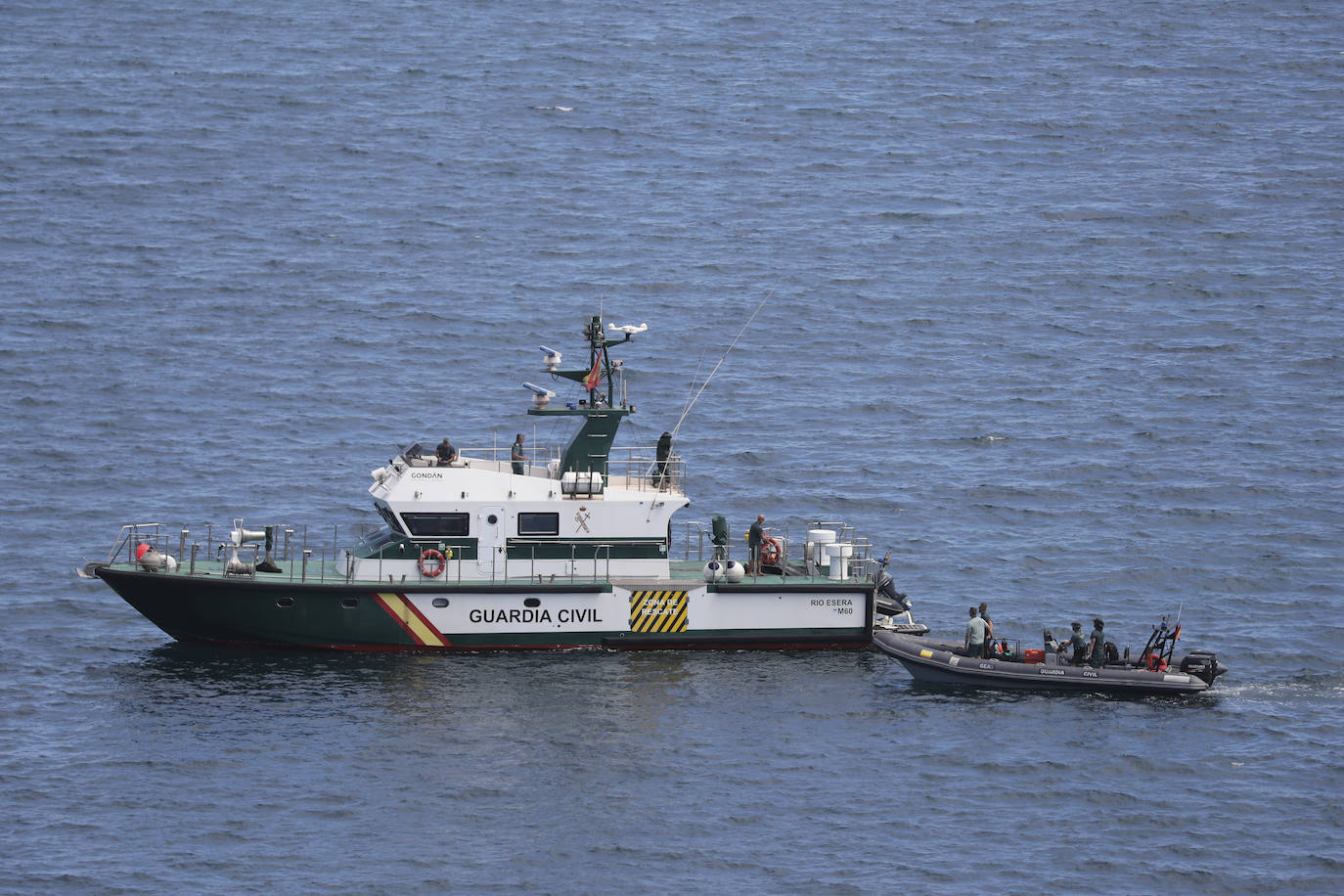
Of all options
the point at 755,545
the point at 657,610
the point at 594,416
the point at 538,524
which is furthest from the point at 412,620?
the point at 755,545

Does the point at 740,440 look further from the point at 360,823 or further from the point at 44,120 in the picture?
the point at 44,120

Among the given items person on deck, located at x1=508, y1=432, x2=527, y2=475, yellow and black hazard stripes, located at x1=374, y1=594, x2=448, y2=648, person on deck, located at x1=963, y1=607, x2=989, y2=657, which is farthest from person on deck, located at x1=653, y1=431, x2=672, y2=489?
person on deck, located at x1=963, y1=607, x2=989, y2=657

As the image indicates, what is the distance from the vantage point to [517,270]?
73438 millimetres

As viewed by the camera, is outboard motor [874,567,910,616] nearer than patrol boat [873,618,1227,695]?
No

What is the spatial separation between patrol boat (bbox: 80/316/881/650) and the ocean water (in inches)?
40.2

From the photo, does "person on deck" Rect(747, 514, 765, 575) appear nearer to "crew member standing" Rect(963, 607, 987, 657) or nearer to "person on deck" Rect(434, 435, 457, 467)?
"crew member standing" Rect(963, 607, 987, 657)

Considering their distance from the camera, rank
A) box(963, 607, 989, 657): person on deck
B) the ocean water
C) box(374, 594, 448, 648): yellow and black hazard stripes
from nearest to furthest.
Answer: the ocean water
box(963, 607, 989, 657): person on deck
box(374, 594, 448, 648): yellow and black hazard stripes

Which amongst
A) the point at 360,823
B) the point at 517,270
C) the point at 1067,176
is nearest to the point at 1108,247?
the point at 1067,176

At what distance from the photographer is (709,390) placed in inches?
2504

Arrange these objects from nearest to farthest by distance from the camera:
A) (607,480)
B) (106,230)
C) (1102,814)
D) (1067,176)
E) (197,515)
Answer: (1102,814) < (607,480) < (197,515) < (106,230) < (1067,176)

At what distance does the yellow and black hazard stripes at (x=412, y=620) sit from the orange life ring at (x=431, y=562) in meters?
0.77

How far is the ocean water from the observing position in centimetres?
3341

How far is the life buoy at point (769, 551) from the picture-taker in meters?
43.0

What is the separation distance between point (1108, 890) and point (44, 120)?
72551 millimetres
